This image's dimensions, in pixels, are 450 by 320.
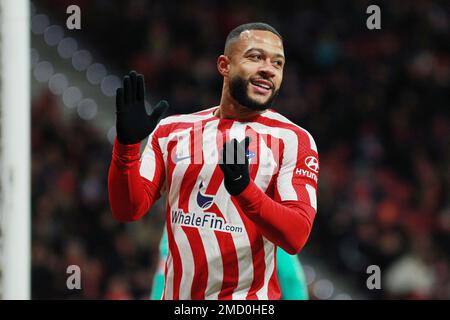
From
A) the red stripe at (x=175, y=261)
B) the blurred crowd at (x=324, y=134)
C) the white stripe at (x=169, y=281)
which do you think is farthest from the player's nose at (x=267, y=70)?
the blurred crowd at (x=324, y=134)

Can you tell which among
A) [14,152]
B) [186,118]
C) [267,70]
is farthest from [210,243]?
[14,152]

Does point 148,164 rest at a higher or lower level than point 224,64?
lower

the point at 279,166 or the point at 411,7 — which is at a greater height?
the point at 411,7

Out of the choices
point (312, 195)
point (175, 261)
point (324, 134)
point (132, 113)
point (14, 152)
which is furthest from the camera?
point (324, 134)

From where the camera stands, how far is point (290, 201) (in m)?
3.55

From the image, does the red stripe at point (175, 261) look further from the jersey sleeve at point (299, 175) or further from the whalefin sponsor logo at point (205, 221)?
the jersey sleeve at point (299, 175)

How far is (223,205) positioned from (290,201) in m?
0.28

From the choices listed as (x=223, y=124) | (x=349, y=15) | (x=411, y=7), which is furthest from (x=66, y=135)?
(x=223, y=124)

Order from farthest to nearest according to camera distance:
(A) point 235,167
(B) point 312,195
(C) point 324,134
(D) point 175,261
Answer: (C) point 324,134 → (D) point 175,261 → (B) point 312,195 → (A) point 235,167

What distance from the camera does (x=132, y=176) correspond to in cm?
359

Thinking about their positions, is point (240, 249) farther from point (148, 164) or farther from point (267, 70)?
point (267, 70)

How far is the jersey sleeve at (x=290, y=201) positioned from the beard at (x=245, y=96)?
0.61 ft

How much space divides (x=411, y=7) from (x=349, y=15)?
91cm
